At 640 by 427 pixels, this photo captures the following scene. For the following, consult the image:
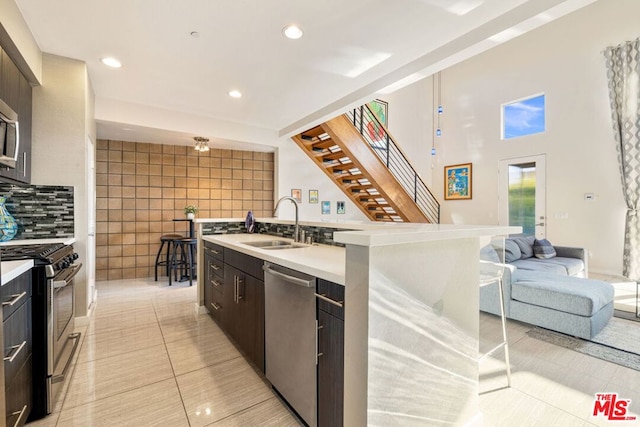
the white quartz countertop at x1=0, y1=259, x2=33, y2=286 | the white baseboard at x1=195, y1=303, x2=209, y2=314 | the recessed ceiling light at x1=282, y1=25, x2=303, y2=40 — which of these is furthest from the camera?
the white baseboard at x1=195, y1=303, x2=209, y2=314

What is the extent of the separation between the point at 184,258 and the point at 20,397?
3.62 metres

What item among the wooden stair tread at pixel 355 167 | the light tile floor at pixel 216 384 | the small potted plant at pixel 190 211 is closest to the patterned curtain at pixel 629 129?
the wooden stair tread at pixel 355 167

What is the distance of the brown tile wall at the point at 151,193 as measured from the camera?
4.82m

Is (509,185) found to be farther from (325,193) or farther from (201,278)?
(201,278)

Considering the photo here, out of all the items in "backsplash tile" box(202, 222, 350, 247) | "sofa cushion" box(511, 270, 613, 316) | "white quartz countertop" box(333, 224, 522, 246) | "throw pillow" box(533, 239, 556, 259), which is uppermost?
"white quartz countertop" box(333, 224, 522, 246)

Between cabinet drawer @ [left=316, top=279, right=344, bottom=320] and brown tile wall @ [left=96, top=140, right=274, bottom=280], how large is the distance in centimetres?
469

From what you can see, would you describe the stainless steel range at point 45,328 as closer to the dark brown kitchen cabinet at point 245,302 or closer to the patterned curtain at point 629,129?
the dark brown kitchen cabinet at point 245,302

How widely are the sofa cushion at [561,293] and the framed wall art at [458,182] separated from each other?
447 centimetres

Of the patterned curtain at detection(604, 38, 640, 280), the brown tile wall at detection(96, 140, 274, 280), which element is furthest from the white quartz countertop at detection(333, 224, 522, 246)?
the patterned curtain at detection(604, 38, 640, 280)

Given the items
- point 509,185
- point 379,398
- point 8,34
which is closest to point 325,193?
point 509,185

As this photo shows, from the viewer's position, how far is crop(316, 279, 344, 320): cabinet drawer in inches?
48.9

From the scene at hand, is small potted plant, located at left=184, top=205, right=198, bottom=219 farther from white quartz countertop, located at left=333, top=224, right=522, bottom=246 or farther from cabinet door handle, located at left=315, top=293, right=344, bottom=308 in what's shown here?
white quartz countertop, located at left=333, top=224, right=522, bottom=246

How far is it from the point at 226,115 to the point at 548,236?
251 inches

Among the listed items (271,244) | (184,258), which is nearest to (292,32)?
(271,244)
